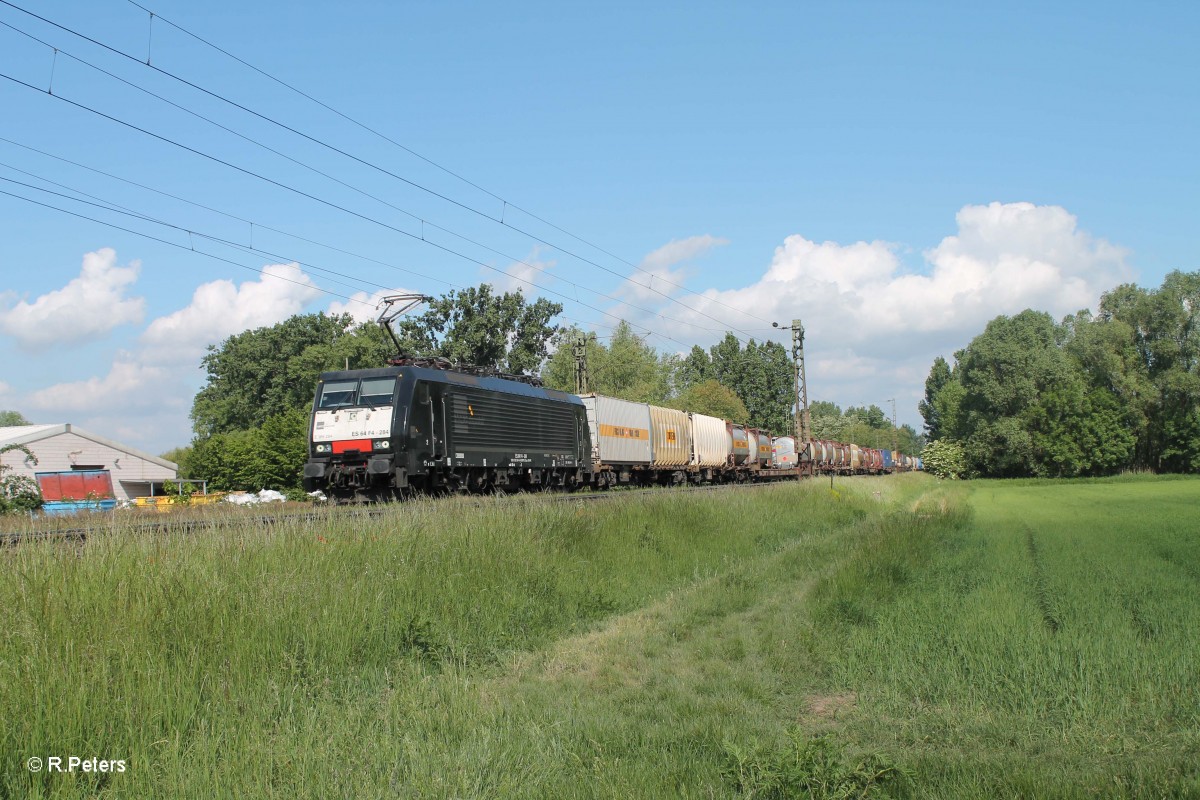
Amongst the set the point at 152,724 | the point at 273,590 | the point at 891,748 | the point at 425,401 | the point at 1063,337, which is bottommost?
the point at 891,748

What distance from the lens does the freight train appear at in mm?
20484

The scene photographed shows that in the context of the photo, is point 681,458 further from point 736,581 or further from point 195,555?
point 195,555

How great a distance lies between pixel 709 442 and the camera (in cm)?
4497

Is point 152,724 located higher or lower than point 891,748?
higher

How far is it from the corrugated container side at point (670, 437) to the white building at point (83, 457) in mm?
25718

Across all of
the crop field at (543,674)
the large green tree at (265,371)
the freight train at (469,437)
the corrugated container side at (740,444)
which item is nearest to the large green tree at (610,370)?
the large green tree at (265,371)

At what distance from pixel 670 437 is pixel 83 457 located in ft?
117

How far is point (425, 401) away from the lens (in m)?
21.2

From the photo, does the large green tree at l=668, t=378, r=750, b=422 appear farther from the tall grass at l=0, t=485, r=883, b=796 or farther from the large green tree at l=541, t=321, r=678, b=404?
the tall grass at l=0, t=485, r=883, b=796

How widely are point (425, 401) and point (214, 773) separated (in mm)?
16762

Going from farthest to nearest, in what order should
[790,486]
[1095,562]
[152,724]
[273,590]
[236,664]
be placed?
1. [790,486]
2. [1095,562]
3. [273,590]
4. [236,664]
5. [152,724]

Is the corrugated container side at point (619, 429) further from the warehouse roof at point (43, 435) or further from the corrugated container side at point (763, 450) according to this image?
the warehouse roof at point (43, 435)

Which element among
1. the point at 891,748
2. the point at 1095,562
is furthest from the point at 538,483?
the point at 891,748

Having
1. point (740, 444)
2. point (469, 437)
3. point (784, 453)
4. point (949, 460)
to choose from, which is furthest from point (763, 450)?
point (949, 460)
